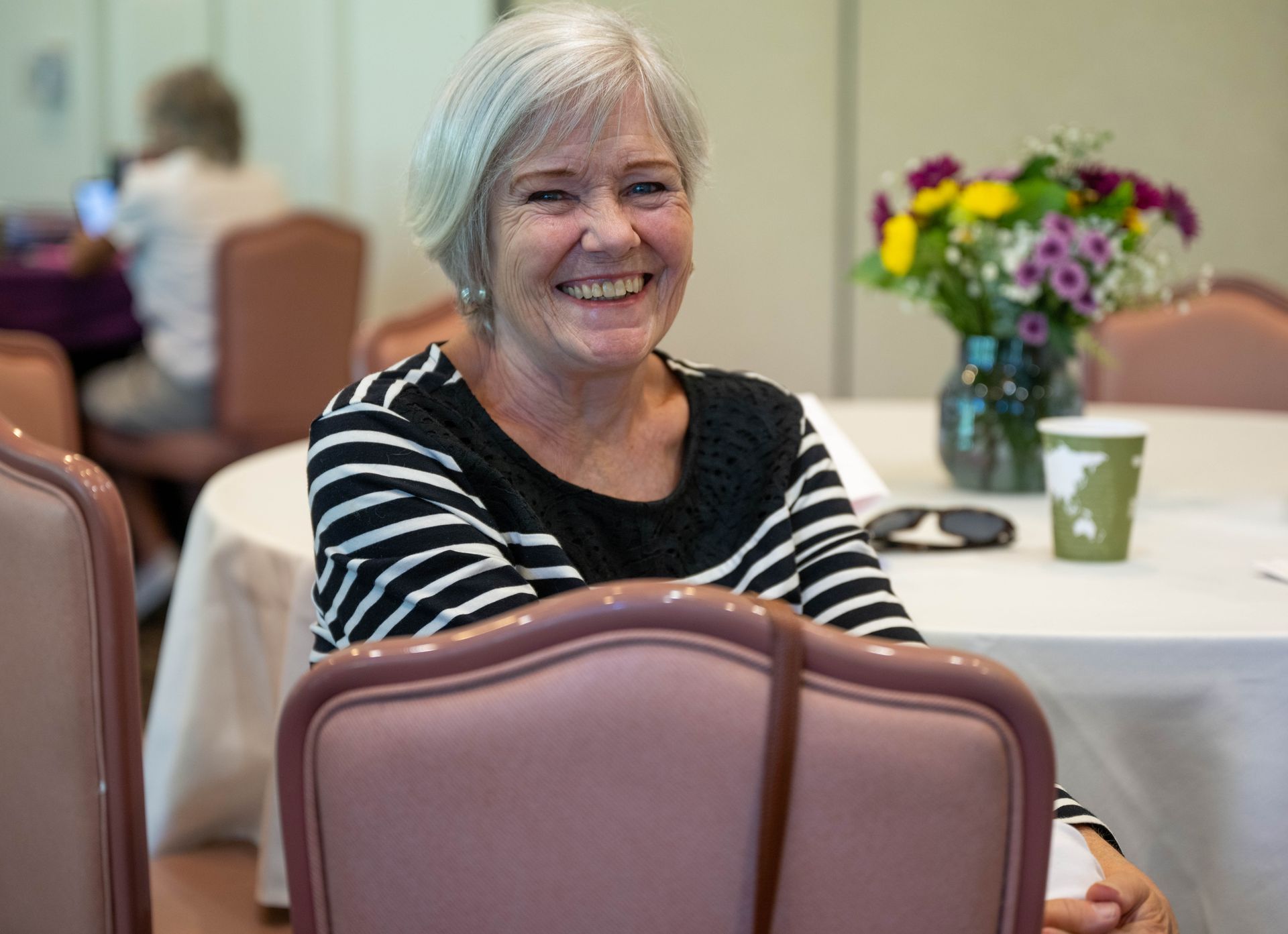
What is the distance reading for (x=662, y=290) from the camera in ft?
4.03

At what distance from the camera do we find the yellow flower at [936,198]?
1.82m

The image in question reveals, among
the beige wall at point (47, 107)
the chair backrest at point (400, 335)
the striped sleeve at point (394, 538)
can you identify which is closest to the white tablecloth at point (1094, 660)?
the striped sleeve at point (394, 538)

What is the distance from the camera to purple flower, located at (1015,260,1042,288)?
1751mm

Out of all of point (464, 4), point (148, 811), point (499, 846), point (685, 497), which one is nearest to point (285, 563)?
point (148, 811)

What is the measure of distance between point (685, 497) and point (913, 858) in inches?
24.3

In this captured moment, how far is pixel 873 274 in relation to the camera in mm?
1899

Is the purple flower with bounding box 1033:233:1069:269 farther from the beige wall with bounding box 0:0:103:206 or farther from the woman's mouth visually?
the beige wall with bounding box 0:0:103:206

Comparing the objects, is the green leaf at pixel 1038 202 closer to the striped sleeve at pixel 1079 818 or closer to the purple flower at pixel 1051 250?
the purple flower at pixel 1051 250

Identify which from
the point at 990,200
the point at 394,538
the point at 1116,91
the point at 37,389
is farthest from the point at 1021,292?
the point at 1116,91

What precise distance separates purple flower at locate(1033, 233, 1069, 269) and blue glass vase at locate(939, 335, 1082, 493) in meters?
0.12

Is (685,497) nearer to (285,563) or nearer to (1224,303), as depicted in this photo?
(285,563)

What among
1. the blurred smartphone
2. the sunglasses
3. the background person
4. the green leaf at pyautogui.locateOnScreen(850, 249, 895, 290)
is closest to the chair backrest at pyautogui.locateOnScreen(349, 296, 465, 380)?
the green leaf at pyautogui.locateOnScreen(850, 249, 895, 290)

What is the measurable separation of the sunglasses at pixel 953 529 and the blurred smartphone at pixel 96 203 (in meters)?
4.09

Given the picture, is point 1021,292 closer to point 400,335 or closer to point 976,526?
point 976,526
